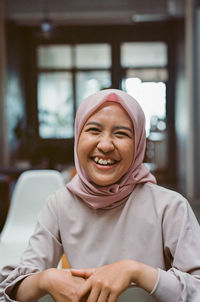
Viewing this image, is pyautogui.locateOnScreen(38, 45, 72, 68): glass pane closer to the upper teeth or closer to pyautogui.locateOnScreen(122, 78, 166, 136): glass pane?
pyautogui.locateOnScreen(122, 78, 166, 136): glass pane

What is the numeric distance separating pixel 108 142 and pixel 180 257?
0.29 m

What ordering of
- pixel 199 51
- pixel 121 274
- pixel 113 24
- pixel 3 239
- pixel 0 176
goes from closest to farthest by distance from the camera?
1. pixel 121 274
2. pixel 3 239
3. pixel 0 176
4. pixel 199 51
5. pixel 113 24

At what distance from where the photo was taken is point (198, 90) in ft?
19.7

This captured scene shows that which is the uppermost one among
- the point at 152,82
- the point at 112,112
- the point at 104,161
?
the point at 152,82

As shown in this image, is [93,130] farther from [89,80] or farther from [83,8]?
[89,80]

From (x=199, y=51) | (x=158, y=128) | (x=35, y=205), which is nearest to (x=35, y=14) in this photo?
(x=199, y=51)

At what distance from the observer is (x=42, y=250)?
929 mm

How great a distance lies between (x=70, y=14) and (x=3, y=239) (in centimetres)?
560

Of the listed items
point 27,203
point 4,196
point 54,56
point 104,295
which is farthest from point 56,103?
point 104,295

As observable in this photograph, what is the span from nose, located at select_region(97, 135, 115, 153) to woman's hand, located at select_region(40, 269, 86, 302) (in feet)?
0.89

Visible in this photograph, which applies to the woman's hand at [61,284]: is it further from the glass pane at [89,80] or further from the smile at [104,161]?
the glass pane at [89,80]

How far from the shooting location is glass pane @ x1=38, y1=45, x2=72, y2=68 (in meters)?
9.16

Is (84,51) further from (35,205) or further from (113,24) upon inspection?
(35,205)

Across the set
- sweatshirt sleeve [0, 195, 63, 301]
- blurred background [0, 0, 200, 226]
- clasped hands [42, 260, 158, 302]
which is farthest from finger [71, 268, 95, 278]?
blurred background [0, 0, 200, 226]
